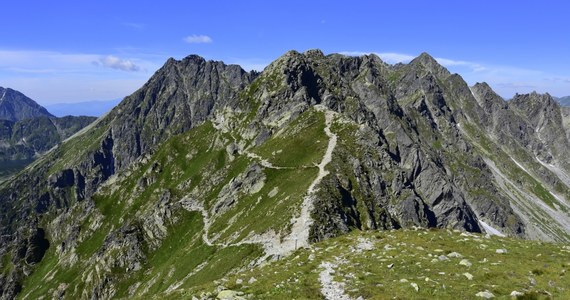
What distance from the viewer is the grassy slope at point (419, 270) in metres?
27.6

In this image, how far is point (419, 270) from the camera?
32188mm

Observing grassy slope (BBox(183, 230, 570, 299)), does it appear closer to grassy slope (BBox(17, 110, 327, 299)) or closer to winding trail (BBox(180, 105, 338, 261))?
winding trail (BBox(180, 105, 338, 261))

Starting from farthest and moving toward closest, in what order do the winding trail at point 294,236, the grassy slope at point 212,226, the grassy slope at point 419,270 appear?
the grassy slope at point 212,226 → the winding trail at point 294,236 → the grassy slope at point 419,270

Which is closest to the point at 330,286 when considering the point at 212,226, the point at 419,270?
the point at 419,270

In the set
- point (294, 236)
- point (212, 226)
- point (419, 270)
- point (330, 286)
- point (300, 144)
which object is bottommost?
point (212, 226)

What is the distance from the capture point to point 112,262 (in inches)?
5965

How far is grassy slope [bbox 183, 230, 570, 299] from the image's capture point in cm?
2761

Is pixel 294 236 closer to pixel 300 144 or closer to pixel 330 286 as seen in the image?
pixel 330 286

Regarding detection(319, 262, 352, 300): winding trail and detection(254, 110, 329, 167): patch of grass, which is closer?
detection(319, 262, 352, 300): winding trail

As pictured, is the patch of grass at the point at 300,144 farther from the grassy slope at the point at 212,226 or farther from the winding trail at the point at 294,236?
the winding trail at the point at 294,236

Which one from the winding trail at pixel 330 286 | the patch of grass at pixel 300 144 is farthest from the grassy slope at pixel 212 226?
the winding trail at pixel 330 286

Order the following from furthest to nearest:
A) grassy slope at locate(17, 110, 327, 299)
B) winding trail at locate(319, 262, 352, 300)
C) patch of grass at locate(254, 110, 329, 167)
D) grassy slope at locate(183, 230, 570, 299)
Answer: patch of grass at locate(254, 110, 329, 167) < grassy slope at locate(17, 110, 327, 299) < winding trail at locate(319, 262, 352, 300) < grassy slope at locate(183, 230, 570, 299)

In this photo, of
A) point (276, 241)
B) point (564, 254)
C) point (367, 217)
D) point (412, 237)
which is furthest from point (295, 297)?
point (367, 217)

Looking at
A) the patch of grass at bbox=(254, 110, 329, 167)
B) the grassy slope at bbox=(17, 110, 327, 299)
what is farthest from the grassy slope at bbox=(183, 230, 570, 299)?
the patch of grass at bbox=(254, 110, 329, 167)
